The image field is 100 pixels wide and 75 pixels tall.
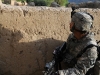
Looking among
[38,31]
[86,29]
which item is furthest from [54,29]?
[86,29]

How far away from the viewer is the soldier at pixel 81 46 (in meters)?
2.68

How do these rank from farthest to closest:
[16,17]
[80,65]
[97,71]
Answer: [16,17]
[97,71]
[80,65]

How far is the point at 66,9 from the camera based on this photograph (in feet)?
11.1

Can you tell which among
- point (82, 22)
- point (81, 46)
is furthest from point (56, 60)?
point (82, 22)

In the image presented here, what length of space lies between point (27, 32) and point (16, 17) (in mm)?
213

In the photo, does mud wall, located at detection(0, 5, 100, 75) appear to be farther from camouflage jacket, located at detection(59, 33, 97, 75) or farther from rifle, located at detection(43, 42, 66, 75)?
camouflage jacket, located at detection(59, 33, 97, 75)

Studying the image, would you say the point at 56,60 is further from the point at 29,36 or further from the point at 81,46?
the point at 29,36

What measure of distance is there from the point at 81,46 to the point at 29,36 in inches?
26.7

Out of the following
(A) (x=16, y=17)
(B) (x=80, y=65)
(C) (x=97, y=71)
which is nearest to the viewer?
(B) (x=80, y=65)

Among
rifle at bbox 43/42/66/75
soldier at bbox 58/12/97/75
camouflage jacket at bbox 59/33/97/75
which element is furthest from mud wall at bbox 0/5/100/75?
camouflage jacket at bbox 59/33/97/75

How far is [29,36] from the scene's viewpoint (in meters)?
3.28

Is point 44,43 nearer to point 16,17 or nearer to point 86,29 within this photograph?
point 16,17

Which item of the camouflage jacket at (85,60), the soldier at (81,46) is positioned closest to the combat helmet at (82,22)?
the soldier at (81,46)

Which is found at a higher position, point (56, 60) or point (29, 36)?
point (29, 36)
